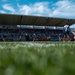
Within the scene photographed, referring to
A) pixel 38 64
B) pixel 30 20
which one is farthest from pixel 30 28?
Result: pixel 38 64

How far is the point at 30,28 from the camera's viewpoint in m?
48.7

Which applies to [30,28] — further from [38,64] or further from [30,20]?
[38,64]

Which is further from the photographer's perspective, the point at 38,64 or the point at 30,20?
the point at 30,20

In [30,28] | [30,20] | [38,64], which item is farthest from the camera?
[30,28]

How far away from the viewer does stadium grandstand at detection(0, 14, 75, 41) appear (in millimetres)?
43084

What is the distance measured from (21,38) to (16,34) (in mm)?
2255

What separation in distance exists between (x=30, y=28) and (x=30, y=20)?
3.94 metres

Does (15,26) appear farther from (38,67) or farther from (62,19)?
(38,67)

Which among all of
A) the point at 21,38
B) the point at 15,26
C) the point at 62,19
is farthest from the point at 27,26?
the point at 62,19

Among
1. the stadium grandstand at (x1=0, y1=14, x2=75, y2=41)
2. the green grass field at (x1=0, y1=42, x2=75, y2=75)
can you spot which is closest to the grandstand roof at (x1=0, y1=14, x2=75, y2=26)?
the stadium grandstand at (x1=0, y1=14, x2=75, y2=41)

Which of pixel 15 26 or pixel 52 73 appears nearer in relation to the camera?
pixel 52 73

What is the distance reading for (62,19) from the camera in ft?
154

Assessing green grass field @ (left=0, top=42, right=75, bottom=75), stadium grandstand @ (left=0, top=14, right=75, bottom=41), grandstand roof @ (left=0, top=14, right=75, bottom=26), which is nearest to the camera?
green grass field @ (left=0, top=42, right=75, bottom=75)

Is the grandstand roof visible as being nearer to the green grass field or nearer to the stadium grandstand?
the stadium grandstand
